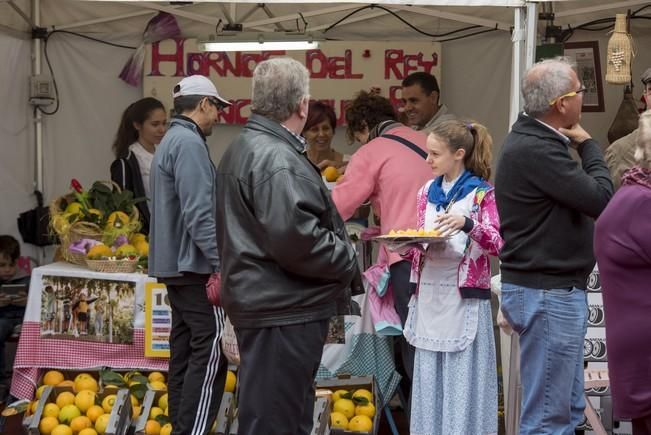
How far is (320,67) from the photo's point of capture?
8297mm

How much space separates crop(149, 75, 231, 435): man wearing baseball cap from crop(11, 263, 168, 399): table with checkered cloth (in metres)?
0.83

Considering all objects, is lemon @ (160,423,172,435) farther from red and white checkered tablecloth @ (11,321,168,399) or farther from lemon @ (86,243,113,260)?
lemon @ (86,243,113,260)

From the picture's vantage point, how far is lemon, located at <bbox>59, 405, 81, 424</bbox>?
5.79 metres

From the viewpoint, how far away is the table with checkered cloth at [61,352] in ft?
20.1

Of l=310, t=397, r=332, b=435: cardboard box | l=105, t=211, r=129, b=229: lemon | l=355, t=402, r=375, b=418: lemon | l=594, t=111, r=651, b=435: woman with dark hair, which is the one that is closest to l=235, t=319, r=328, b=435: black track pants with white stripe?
l=594, t=111, r=651, b=435: woman with dark hair

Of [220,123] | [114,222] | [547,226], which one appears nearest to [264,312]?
[547,226]

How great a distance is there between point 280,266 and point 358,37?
4.75m

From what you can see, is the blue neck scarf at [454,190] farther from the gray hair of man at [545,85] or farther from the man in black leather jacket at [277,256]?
the man in black leather jacket at [277,256]

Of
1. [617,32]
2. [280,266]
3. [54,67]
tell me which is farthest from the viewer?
[54,67]

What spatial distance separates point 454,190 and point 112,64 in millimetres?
4097

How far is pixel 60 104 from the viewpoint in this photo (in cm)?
825

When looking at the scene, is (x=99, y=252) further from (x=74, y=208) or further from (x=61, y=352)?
(x=61, y=352)

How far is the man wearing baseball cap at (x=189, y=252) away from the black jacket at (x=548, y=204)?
4.83 ft

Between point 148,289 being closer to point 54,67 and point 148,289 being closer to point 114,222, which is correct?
point 114,222
